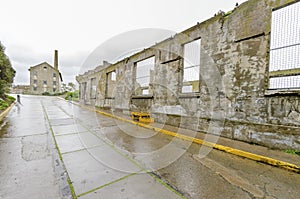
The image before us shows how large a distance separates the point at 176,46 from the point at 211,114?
3.39 meters

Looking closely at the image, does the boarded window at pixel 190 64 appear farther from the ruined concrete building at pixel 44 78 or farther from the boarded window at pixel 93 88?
the ruined concrete building at pixel 44 78

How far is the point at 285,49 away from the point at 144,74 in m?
6.15

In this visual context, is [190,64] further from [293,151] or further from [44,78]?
[44,78]

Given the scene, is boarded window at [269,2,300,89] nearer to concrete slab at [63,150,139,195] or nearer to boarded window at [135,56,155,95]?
concrete slab at [63,150,139,195]

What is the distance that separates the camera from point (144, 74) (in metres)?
8.23

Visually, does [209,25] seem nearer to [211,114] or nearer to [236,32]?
[236,32]

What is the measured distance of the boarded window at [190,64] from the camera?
17.6 ft

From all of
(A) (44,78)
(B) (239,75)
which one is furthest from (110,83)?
(A) (44,78)

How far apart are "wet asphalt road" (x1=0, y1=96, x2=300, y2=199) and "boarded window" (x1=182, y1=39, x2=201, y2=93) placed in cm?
302

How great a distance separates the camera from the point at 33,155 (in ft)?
9.27

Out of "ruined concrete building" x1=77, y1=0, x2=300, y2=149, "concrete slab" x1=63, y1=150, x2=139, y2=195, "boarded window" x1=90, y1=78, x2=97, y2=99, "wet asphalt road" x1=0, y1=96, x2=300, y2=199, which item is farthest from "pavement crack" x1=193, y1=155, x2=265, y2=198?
"boarded window" x1=90, y1=78, x2=97, y2=99

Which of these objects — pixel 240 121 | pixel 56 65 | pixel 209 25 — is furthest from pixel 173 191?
pixel 56 65

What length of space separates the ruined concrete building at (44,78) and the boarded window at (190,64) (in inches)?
1642

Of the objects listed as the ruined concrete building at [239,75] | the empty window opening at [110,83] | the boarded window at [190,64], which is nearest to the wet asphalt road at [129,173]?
the ruined concrete building at [239,75]
